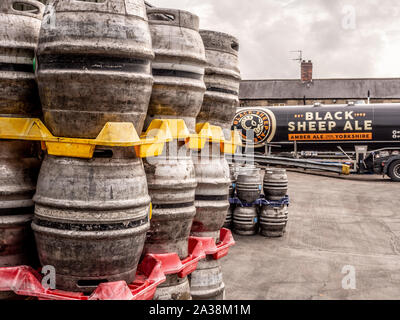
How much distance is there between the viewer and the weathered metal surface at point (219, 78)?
5.15m

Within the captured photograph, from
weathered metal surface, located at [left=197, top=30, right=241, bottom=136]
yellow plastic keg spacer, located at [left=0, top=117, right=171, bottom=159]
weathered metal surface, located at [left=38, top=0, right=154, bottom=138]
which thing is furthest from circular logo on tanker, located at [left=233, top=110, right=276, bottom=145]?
weathered metal surface, located at [left=38, top=0, right=154, bottom=138]

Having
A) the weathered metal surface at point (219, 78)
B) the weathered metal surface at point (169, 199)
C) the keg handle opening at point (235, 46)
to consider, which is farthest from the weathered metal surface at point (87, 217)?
the keg handle opening at point (235, 46)

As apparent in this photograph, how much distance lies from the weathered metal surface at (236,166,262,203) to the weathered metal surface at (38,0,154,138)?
7.00 metres

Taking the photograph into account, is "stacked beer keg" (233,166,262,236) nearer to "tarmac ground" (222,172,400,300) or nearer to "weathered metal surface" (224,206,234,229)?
"weathered metal surface" (224,206,234,229)

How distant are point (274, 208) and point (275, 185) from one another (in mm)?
500

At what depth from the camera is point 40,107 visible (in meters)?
3.58

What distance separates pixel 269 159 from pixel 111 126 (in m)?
17.4

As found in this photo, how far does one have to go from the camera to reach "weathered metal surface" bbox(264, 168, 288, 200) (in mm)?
10234

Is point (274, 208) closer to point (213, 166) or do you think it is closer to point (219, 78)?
point (213, 166)

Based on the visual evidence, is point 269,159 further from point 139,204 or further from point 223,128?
point 139,204

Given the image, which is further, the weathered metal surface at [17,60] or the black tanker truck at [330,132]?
the black tanker truck at [330,132]

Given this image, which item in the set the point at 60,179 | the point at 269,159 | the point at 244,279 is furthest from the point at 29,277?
the point at 269,159

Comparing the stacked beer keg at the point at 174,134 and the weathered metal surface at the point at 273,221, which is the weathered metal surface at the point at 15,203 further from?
the weathered metal surface at the point at 273,221

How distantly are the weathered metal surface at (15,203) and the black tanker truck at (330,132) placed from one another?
1645 cm
